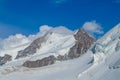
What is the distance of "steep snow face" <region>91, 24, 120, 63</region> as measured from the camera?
158875 mm

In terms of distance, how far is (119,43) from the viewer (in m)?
156

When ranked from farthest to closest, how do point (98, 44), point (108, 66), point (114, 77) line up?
point (98, 44) → point (108, 66) → point (114, 77)

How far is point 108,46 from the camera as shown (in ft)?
534

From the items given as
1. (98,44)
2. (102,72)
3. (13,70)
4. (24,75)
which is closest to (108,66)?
(102,72)

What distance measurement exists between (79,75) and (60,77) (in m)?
10.9

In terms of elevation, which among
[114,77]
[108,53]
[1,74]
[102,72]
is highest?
[1,74]

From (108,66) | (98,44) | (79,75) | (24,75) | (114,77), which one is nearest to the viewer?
(114,77)

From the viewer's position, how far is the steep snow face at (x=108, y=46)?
15888 centimetres

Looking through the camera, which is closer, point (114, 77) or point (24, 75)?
point (114, 77)

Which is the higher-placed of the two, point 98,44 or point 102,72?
point 98,44

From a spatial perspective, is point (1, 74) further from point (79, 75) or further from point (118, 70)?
point (118, 70)

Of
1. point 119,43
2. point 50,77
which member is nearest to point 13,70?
point 50,77

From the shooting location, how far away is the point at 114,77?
13200cm

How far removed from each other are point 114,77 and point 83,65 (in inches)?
1836
